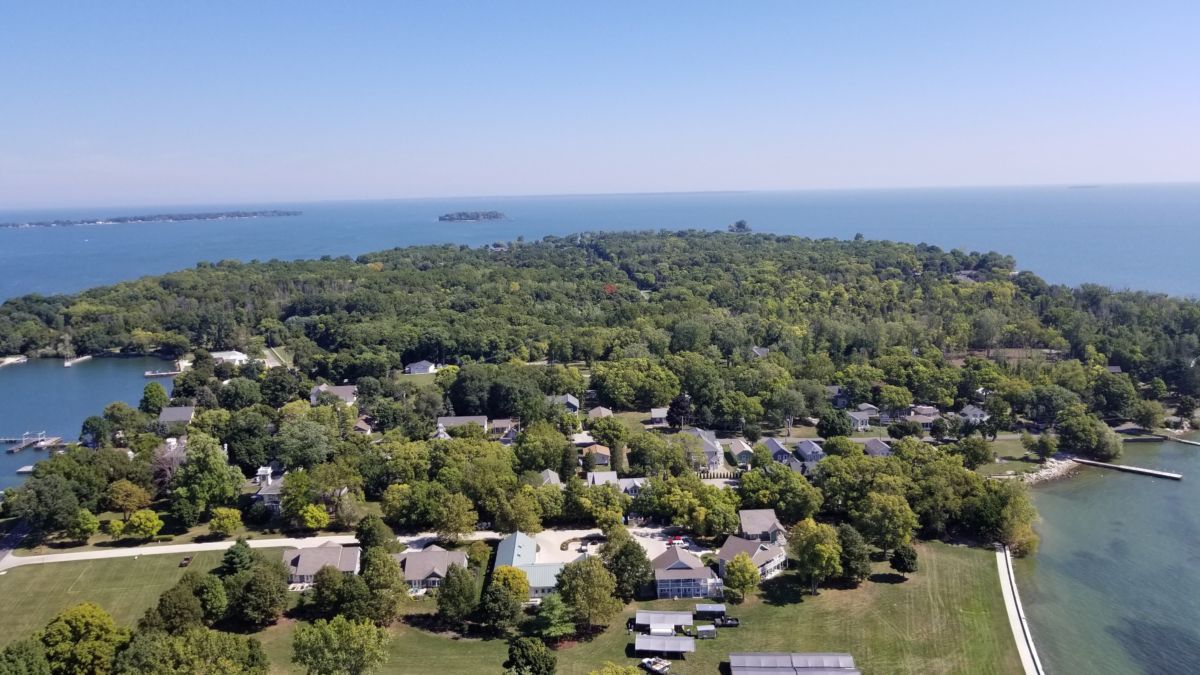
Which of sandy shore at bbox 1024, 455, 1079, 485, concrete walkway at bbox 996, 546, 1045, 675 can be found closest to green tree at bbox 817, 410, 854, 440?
sandy shore at bbox 1024, 455, 1079, 485

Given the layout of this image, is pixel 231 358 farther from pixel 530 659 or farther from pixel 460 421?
pixel 530 659

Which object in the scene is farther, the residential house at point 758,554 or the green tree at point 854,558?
the residential house at point 758,554

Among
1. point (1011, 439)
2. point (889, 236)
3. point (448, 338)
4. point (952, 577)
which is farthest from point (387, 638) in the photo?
point (889, 236)

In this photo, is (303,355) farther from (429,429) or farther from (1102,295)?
(1102,295)

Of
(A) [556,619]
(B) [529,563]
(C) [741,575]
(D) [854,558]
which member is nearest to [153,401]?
(B) [529,563]

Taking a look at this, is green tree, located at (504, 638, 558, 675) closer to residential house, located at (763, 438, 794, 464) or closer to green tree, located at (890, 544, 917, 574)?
green tree, located at (890, 544, 917, 574)

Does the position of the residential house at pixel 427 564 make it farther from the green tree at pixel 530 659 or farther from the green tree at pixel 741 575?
the green tree at pixel 741 575

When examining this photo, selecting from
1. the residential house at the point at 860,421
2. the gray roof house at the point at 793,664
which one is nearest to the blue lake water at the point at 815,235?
the residential house at the point at 860,421
